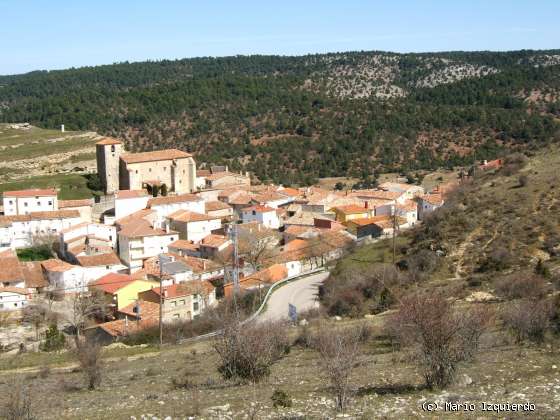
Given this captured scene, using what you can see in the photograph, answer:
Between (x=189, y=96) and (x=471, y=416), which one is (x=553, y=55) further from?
(x=471, y=416)

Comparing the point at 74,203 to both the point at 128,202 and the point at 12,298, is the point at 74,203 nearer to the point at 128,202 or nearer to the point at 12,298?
the point at 128,202

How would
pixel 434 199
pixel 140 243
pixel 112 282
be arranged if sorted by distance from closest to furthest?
pixel 112 282, pixel 140 243, pixel 434 199

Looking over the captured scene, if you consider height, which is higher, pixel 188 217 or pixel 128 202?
pixel 128 202

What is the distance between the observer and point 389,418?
33.3ft

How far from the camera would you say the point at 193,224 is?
43688mm

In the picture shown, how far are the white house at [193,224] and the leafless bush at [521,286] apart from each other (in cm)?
2494

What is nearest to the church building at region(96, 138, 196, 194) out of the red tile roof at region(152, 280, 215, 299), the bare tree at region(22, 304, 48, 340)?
the red tile roof at region(152, 280, 215, 299)

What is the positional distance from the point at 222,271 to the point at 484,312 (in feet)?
82.5

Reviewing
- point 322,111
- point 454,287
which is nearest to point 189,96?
point 322,111

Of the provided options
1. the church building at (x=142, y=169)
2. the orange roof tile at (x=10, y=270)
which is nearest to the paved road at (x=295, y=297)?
the orange roof tile at (x=10, y=270)

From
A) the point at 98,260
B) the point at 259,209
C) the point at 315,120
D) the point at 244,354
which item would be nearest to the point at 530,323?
the point at 244,354

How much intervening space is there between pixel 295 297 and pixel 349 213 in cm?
1901

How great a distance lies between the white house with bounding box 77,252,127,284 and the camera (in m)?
37.1

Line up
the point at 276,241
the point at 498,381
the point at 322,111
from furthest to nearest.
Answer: the point at 322,111
the point at 276,241
the point at 498,381
